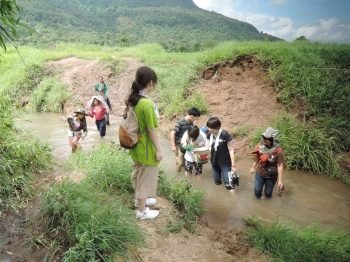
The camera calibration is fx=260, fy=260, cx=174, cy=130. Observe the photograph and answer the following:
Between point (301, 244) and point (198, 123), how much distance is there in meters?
5.82

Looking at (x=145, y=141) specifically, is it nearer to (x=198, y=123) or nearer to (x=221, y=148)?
(x=221, y=148)

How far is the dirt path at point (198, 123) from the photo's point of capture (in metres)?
2.81

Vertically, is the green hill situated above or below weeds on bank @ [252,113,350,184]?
above

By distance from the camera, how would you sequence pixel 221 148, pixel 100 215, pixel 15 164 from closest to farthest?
pixel 100 215 < pixel 15 164 < pixel 221 148

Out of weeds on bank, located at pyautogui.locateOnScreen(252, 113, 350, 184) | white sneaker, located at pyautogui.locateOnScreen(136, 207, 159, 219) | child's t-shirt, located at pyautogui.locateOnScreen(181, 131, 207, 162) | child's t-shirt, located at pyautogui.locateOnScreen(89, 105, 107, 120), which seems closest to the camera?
white sneaker, located at pyautogui.locateOnScreen(136, 207, 159, 219)

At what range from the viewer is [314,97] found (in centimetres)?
760

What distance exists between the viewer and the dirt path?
2.81m

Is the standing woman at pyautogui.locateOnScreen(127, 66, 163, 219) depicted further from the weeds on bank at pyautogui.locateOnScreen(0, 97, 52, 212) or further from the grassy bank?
the grassy bank

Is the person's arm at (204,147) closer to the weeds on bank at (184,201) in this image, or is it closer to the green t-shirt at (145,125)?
the weeds on bank at (184,201)

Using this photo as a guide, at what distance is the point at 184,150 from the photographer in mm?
5613

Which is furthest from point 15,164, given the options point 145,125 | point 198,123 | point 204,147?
point 198,123

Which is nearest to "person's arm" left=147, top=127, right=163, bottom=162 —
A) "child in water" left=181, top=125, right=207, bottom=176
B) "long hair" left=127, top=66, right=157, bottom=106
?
"long hair" left=127, top=66, right=157, bottom=106

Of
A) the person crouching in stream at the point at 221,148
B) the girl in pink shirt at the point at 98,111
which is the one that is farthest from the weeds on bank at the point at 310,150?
the girl in pink shirt at the point at 98,111

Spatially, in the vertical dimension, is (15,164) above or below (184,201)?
above
